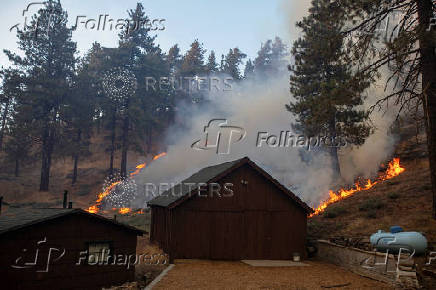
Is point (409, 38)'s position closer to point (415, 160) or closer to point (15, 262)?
point (15, 262)

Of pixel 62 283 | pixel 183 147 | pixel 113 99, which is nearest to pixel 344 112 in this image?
pixel 62 283

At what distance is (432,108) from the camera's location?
16.8 metres

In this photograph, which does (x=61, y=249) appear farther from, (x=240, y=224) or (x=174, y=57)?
(x=174, y=57)

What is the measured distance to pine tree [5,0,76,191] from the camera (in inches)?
1838

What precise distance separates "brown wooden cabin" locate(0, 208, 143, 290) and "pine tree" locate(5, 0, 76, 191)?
32981 mm

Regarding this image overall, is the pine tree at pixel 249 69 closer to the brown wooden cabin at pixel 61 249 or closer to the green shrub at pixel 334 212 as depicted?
the green shrub at pixel 334 212

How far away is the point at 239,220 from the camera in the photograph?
836 inches

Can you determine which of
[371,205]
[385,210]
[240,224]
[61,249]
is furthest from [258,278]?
[371,205]

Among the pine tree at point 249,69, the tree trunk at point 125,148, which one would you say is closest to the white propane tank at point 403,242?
the tree trunk at point 125,148

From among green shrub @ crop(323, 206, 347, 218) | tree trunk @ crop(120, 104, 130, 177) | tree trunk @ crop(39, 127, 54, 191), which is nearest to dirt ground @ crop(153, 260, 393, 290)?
green shrub @ crop(323, 206, 347, 218)

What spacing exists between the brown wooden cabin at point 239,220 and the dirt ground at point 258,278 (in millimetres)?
1885

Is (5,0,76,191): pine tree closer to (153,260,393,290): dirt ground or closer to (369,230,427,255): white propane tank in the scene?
(153,260,393,290): dirt ground

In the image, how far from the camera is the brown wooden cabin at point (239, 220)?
20.4 metres

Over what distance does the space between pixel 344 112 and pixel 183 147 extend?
29.9 metres
